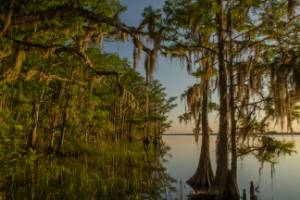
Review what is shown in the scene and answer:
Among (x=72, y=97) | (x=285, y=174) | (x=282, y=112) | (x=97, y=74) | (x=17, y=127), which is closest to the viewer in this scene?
(x=17, y=127)

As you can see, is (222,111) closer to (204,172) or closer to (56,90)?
(204,172)

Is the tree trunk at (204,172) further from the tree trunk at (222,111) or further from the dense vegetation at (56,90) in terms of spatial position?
the dense vegetation at (56,90)

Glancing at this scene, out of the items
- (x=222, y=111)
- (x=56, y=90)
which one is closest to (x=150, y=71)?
(x=222, y=111)

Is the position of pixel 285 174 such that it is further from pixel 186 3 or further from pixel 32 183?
pixel 32 183

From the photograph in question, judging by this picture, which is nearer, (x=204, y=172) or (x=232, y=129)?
(x=232, y=129)

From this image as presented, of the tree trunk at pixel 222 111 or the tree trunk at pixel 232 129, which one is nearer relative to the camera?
the tree trunk at pixel 232 129

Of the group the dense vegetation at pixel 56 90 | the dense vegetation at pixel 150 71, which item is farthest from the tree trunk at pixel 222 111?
the dense vegetation at pixel 56 90

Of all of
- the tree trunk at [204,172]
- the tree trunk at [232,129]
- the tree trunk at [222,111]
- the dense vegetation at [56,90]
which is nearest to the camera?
the dense vegetation at [56,90]

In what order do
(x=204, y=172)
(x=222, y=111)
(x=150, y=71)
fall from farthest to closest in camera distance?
(x=204, y=172), (x=222, y=111), (x=150, y=71)

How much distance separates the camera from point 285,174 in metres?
26.2

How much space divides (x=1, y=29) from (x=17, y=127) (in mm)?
2260

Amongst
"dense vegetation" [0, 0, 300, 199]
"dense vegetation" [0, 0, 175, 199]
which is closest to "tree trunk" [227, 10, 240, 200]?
"dense vegetation" [0, 0, 300, 199]

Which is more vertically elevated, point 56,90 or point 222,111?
point 56,90

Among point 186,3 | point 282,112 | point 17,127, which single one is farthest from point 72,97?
point 282,112
